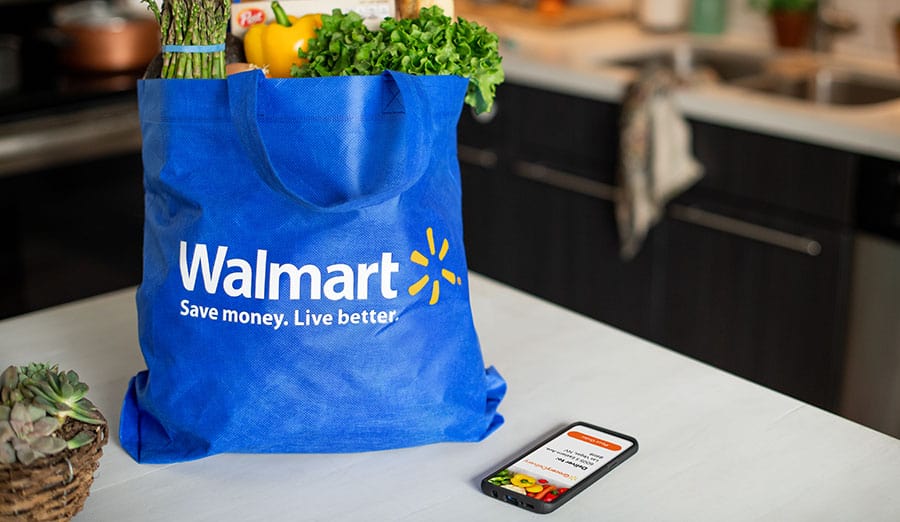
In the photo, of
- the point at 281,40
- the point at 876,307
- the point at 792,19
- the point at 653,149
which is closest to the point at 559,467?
the point at 281,40

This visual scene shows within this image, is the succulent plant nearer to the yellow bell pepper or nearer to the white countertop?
the yellow bell pepper

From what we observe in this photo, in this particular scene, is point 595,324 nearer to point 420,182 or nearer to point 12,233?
point 420,182

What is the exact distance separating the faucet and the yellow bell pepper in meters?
2.00

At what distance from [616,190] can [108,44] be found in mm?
1264

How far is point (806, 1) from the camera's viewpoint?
286 cm

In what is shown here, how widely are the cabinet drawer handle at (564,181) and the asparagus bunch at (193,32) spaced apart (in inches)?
68.3

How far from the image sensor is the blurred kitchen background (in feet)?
7.55

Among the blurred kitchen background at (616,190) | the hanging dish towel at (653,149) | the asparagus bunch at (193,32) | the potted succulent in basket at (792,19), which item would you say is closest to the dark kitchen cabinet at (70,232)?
the blurred kitchen background at (616,190)

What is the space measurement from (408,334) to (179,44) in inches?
12.8

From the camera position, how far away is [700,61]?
10.1 feet

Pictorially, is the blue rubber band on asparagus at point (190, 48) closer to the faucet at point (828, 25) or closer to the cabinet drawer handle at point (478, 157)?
the cabinet drawer handle at point (478, 157)

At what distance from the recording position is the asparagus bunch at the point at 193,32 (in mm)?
1040

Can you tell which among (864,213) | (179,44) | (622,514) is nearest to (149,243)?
(179,44)

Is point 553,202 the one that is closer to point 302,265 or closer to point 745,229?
point 745,229
